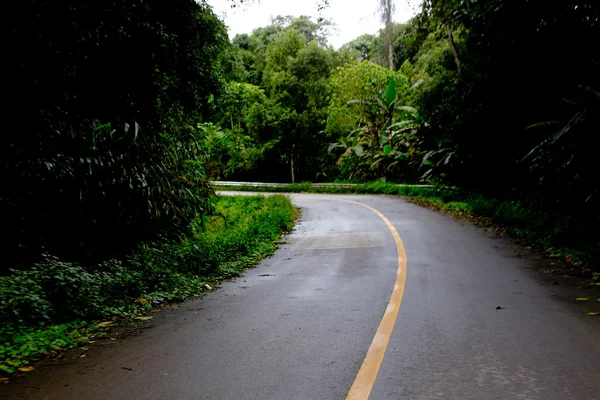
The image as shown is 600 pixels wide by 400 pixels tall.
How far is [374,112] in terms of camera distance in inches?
1251

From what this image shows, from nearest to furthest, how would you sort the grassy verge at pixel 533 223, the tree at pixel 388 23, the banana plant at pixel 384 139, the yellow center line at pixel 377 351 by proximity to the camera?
the yellow center line at pixel 377 351, the grassy verge at pixel 533 223, the tree at pixel 388 23, the banana plant at pixel 384 139

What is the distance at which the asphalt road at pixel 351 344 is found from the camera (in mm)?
3678

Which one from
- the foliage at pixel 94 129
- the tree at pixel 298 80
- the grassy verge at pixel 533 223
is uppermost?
the tree at pixel 298 80

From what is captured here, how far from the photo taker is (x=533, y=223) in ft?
39.2

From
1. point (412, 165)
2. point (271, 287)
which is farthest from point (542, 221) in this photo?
point (412, 165)

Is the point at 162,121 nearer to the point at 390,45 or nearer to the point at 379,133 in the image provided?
the point at 379,133

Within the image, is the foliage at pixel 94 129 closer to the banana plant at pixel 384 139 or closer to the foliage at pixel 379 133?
the banana plant at pixel 384 139

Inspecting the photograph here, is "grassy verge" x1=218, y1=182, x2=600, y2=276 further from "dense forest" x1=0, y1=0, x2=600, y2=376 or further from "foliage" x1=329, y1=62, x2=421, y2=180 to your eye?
"foliage" x1=329, y1=62, x2=421, y2=180

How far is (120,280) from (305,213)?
1312 cm

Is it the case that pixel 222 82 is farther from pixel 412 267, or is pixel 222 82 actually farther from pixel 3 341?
pixel 3 341

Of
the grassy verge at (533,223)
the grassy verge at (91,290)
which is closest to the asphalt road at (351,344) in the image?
the grassy verge at (91,290)

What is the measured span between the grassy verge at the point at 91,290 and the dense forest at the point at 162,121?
0.13ft

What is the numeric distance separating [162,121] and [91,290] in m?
4.68

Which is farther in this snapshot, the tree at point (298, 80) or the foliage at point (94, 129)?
the tree at point (298, 80)
